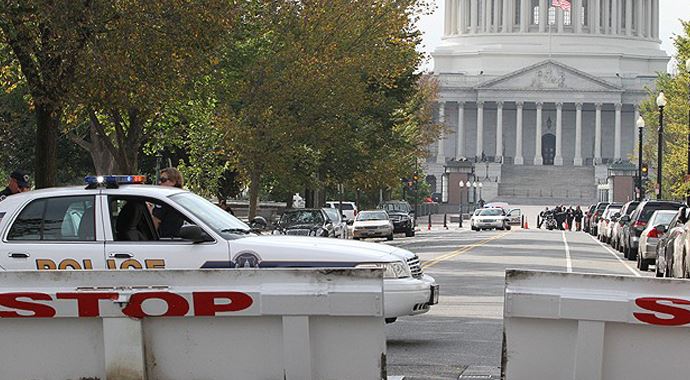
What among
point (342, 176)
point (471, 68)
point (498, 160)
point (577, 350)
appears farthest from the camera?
point (471, 68)

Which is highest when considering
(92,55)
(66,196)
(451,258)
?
(92,55)

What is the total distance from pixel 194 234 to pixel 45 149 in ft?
39.3

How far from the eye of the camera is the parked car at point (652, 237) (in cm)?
3222

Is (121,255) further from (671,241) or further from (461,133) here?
(461,133)

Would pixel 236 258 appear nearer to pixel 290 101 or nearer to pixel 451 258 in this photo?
pixel 451 258

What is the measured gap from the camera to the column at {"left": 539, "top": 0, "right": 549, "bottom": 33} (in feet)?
568

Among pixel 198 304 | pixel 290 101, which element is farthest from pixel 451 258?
pixel 198 304

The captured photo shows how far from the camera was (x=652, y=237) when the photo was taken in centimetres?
3234

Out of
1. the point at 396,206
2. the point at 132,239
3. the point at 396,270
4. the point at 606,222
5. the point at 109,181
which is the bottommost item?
the point at 396,206

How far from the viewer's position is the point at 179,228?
46.5ft

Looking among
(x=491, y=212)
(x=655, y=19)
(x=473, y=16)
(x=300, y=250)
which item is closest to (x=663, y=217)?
(x=300, y=250)

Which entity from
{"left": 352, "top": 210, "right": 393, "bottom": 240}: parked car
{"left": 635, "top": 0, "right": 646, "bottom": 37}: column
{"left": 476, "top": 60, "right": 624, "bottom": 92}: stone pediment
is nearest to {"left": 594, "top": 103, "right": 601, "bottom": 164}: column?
{"left": 476, "top": 60, "right": 624, "bottom": 92}: stone pediment

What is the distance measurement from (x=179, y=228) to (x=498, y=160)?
460ft

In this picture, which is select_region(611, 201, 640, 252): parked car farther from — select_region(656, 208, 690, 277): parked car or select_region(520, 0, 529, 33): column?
select_region(520, 0, 529, 33): column
